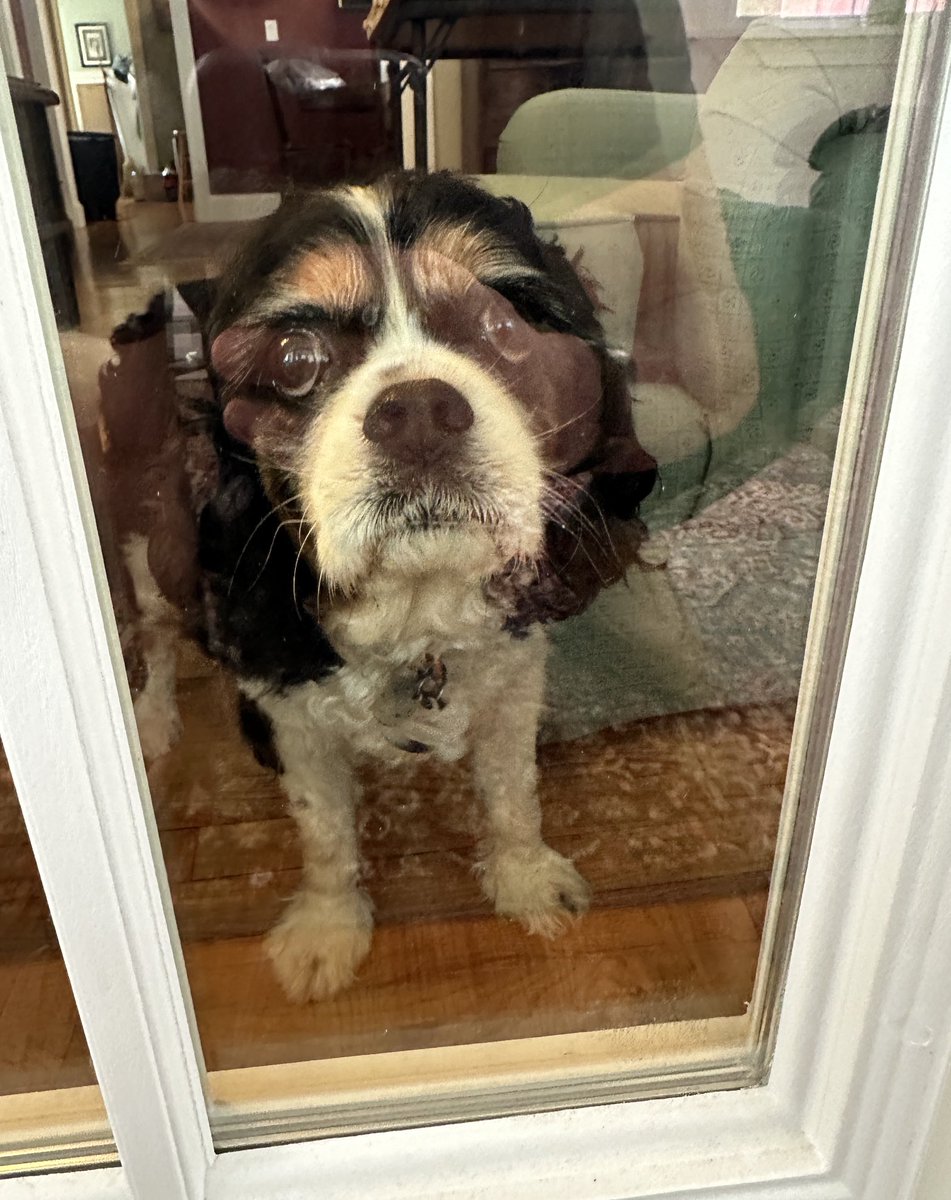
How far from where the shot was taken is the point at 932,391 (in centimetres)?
50

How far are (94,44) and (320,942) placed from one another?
2.57ft

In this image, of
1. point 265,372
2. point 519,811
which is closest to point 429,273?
point 265,372

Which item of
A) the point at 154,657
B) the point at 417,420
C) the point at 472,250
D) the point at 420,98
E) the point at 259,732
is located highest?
the point at 420,98

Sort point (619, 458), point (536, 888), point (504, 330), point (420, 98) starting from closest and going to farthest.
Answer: point (420, 98), point (504, 330), point (619, 458), point (536, 888)

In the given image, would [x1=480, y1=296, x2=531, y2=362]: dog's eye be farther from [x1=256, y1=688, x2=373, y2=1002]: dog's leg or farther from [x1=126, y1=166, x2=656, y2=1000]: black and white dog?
[x1=256, y1=688, x2=373, y2=1002]: dog's leg

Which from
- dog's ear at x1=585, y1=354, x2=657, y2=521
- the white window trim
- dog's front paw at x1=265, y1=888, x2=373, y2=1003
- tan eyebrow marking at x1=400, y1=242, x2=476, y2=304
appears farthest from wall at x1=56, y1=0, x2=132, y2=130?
dog's front paw at x1=265, y1=888, x2=373, y2=1003

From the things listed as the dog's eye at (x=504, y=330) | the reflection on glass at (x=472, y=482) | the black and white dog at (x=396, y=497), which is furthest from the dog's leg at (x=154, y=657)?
the dog's eye at (x=504, y=330)

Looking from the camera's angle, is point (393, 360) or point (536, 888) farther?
point (536, 888)

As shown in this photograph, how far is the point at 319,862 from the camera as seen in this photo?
1.02m

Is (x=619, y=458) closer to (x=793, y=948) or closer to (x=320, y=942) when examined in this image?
(x=793, y=948)

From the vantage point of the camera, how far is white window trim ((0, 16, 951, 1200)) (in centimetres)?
50

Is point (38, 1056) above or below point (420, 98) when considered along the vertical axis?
below

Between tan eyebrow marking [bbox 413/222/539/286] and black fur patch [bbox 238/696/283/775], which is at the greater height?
tan eyebrow marking [bbox 413/222/539/286]

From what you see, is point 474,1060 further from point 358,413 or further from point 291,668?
point 358,413
